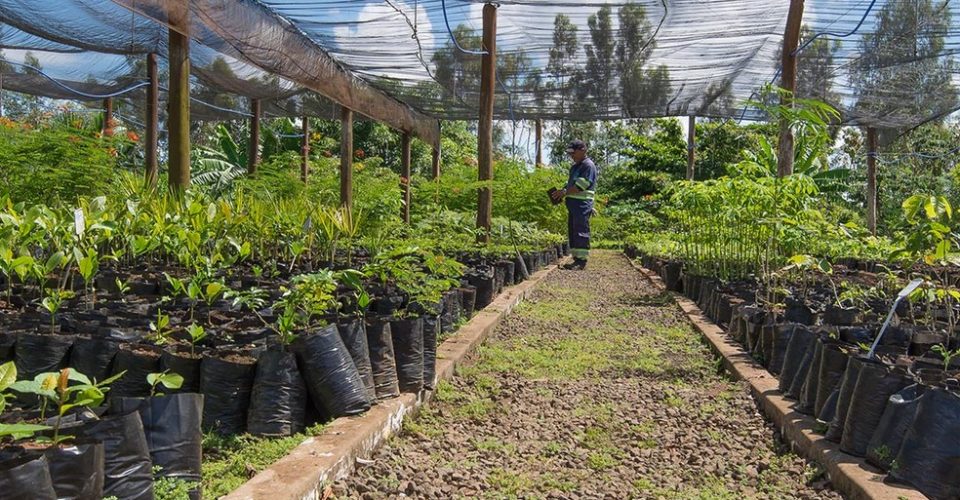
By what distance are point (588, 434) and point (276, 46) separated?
210 inches

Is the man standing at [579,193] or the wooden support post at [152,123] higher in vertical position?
the wooden support post at [152,123]

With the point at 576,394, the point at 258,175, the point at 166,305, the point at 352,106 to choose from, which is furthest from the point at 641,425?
the point at 258,175

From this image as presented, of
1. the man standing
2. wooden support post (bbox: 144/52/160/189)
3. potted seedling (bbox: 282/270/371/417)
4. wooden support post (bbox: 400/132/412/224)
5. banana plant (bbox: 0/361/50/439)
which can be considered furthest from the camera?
wooden support post (bbox: 400/132/412/224)

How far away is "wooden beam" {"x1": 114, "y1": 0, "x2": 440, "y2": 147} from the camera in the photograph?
19.3 ft

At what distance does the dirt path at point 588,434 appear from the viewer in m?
2.62

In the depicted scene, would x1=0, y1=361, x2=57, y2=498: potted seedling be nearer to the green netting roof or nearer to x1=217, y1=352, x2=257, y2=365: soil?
x1=217, y1=352, x2=257, y2=365: soil

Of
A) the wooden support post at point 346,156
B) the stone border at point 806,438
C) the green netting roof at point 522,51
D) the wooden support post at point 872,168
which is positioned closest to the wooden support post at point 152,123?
the green netting roof at point 522,51

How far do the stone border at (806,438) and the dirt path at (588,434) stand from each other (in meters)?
0.06

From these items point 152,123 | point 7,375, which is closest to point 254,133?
point 152,123

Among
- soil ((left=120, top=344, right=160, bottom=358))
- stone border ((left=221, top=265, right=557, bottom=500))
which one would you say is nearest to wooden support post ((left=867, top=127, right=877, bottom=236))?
stone border ((left=221, top=265, right=557, bottom=500))

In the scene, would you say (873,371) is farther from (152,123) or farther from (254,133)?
(254,133)

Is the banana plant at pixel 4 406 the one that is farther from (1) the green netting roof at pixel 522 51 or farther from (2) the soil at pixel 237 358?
(1) the green netting roof at pixel 522 51

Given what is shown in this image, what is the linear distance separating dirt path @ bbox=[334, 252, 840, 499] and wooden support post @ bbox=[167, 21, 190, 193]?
273cm

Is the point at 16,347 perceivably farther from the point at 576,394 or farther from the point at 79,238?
the point at 576,394
